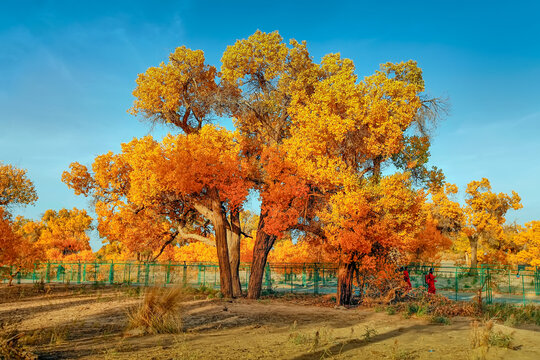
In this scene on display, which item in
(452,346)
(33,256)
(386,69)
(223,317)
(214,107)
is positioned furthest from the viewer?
(214,107)

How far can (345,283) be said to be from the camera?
20.5 metres

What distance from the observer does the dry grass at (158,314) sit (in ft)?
34.9

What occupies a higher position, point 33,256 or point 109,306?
point 33,256

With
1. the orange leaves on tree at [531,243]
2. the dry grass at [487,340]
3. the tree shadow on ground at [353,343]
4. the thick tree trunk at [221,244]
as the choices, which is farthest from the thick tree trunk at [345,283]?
the orange leaves on tree at [531,243]

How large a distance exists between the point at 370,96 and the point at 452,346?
12469mm

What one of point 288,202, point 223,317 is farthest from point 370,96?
point 223,317

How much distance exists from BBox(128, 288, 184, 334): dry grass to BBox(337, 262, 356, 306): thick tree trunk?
1081 centimetres

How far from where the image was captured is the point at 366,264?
1873 centimetres

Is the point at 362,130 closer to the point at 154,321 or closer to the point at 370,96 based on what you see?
the point at 370,96

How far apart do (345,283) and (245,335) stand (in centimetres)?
1031

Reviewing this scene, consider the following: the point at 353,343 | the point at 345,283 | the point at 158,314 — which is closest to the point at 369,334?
the point at 353,343

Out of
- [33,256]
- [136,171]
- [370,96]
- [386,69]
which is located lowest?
[33,256]

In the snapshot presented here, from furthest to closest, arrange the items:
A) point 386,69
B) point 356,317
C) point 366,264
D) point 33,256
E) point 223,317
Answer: point 33,256 → point 386,69 → point 366,264 → point 356,317 → point 223,317

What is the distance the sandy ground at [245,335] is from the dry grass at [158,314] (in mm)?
273
